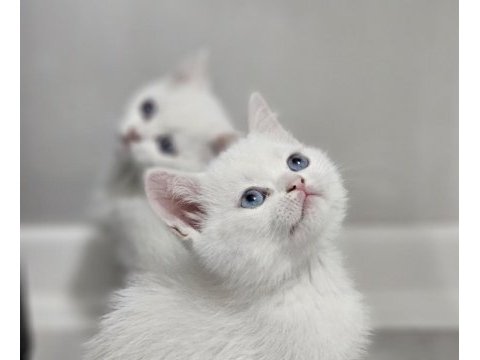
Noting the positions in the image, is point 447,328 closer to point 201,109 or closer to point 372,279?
point 372,279

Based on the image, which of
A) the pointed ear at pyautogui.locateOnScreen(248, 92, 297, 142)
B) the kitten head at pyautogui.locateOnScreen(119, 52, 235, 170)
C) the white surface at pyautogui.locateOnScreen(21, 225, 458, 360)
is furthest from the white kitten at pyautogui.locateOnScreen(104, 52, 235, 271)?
the pointed ear at pyautogui.locateOnScreen(248, 92, 297, 142)

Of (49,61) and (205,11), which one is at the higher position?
(205,11)

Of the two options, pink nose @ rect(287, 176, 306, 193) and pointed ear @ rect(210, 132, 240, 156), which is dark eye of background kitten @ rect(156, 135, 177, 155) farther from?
pink nose @ rect(287, 176, 306, 193)

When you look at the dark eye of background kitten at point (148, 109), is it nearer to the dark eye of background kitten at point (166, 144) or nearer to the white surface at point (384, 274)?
the dark eye of background kitten at point (166, 144)

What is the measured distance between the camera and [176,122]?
3.62ft

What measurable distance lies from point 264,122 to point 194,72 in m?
0.47

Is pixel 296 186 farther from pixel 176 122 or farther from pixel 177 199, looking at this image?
pixel 176 122

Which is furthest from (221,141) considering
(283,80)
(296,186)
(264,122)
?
(296,186)

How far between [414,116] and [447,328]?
0.30 metres

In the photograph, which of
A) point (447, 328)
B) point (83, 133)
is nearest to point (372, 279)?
point (447, 328)
